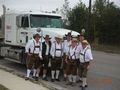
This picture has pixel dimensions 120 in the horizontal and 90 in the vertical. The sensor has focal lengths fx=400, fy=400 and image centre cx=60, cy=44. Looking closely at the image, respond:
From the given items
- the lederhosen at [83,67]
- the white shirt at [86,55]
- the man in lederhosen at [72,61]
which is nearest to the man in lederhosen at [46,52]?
the man in lederhosen at [72,61]

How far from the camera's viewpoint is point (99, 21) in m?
42.4

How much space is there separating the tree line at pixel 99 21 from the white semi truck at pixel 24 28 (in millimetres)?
18352

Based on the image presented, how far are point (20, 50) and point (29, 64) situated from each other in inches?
120

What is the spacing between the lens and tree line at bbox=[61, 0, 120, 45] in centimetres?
4050

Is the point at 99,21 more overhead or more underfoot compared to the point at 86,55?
more overhead

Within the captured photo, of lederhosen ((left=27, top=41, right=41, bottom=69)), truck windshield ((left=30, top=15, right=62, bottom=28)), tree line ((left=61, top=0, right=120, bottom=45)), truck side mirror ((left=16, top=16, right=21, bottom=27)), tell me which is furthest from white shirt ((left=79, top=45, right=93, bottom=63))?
tree line ((left=61, top=0, right=120, bottom=45))

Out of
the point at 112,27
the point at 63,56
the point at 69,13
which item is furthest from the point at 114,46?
the point at 63,56

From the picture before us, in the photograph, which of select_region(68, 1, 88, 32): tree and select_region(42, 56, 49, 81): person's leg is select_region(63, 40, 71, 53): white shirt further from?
select_region(68, 1, 88, 32): tree

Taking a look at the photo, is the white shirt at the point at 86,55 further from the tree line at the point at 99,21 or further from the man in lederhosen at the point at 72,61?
the tree line at the point at 99,21

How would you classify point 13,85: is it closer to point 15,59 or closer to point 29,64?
point 29,64

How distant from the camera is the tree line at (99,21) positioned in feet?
133

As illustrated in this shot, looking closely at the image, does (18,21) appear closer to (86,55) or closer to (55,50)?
(55,50)

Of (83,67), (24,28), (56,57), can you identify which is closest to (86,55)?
(83,67)

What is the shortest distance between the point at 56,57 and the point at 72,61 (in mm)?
1031
